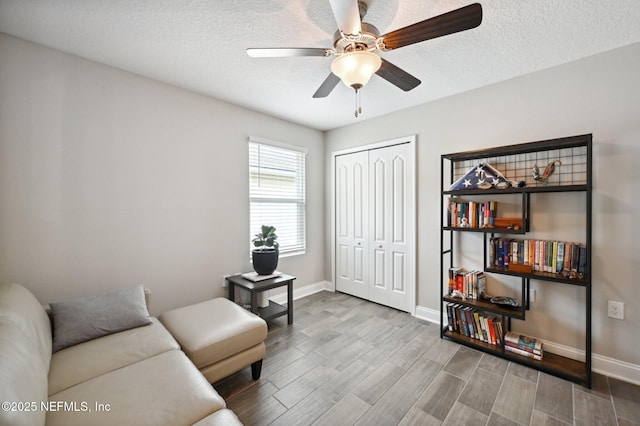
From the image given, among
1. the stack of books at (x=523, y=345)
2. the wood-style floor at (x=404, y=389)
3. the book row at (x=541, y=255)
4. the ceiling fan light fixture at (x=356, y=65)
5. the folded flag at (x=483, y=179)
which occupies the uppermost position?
the ceiling fan light fixture at (x=356, y=65)

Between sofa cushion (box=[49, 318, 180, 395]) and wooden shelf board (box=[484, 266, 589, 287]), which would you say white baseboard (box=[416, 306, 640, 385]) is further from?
sofa cushion (box=[49, 318, 180, 395])

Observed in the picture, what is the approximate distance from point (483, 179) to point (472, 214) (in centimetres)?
36

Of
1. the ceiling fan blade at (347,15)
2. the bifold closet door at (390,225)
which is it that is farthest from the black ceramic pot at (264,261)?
the ceiling fan blade at (347,15)

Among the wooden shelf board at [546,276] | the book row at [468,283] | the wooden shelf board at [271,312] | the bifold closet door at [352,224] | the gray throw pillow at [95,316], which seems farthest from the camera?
the bifold closet door at [352,224]

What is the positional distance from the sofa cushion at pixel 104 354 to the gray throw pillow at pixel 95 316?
0.15 ft

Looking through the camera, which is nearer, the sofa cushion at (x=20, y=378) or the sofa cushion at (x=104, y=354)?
the sofa cushion at (x=20, y=378)

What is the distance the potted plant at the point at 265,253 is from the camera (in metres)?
2.93

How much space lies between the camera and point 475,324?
2492mm

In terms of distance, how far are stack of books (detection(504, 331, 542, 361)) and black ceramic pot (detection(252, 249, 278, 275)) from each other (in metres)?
2.41

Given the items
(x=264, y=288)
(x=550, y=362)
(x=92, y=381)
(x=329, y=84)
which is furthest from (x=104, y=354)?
(x=550, y=362)

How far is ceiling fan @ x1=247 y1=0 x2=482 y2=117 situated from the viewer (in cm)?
123

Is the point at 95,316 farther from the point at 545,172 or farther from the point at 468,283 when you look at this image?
the point at 545,172

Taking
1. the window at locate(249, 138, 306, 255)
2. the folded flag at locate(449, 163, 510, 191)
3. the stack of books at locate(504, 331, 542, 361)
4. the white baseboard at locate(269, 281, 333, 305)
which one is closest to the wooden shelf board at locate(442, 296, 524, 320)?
the stack of books at locate(504, 331, 542, 361)

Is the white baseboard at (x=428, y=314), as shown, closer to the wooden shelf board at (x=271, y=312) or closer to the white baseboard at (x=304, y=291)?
the white baseboard at (x=304, y=291)
